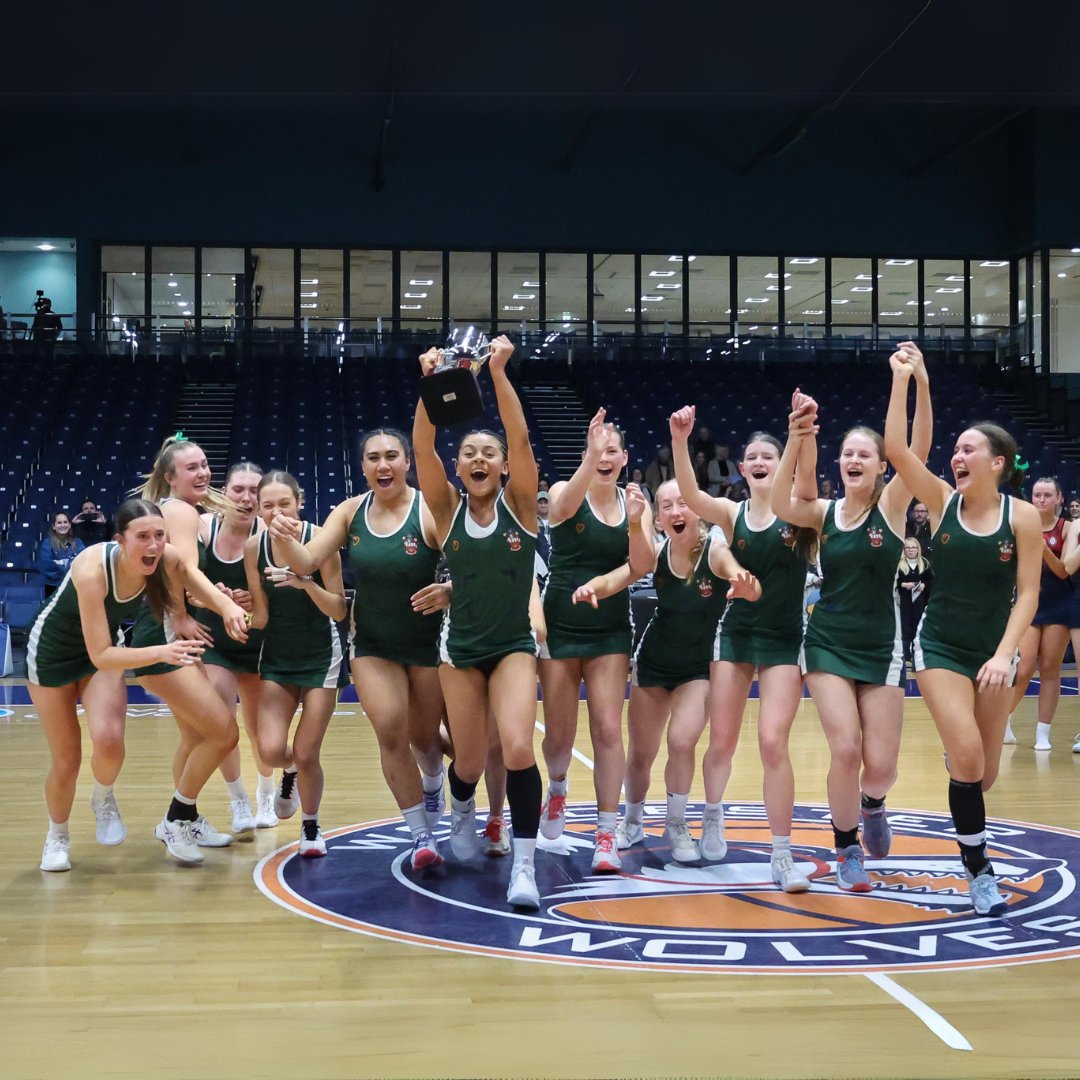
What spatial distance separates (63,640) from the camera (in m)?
5.41

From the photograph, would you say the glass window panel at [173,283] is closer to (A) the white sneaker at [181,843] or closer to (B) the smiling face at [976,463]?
(A) the white sneaker at [181,843]

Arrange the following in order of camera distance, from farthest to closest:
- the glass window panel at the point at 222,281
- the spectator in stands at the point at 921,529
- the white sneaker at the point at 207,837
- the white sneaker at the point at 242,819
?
the glass window panel at the point at 222,281 → the spectator in stands at the point at 921,529 → the white sneaker at the point at 242,819 → the white sneaker at the point at 207,837

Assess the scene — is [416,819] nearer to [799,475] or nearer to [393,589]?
[393,589]

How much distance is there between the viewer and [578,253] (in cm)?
2244

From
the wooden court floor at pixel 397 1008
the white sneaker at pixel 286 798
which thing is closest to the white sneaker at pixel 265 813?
the white sneaker at pixel 286 798

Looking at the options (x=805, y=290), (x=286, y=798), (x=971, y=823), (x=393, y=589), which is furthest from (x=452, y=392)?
(x=805, y=290)

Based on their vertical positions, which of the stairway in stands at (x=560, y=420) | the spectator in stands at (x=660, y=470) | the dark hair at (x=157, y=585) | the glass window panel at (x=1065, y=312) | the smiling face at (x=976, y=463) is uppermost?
the glass window panel at (x=1065, y=312)

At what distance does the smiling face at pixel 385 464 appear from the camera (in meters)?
5.30

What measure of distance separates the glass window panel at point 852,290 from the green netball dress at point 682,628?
18121mm

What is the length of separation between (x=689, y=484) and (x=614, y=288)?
58.1ft

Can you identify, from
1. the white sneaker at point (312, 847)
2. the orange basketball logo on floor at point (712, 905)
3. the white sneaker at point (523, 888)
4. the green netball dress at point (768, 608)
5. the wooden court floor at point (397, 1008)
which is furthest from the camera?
the white sneaker at point (312, 847)

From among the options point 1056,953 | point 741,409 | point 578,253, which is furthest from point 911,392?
point 1056,953

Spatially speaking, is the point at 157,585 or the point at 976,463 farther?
the point at 157,585

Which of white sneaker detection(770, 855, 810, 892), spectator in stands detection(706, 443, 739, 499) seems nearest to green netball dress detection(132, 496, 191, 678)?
white sneaker detection(770, 855, 810, 892)
